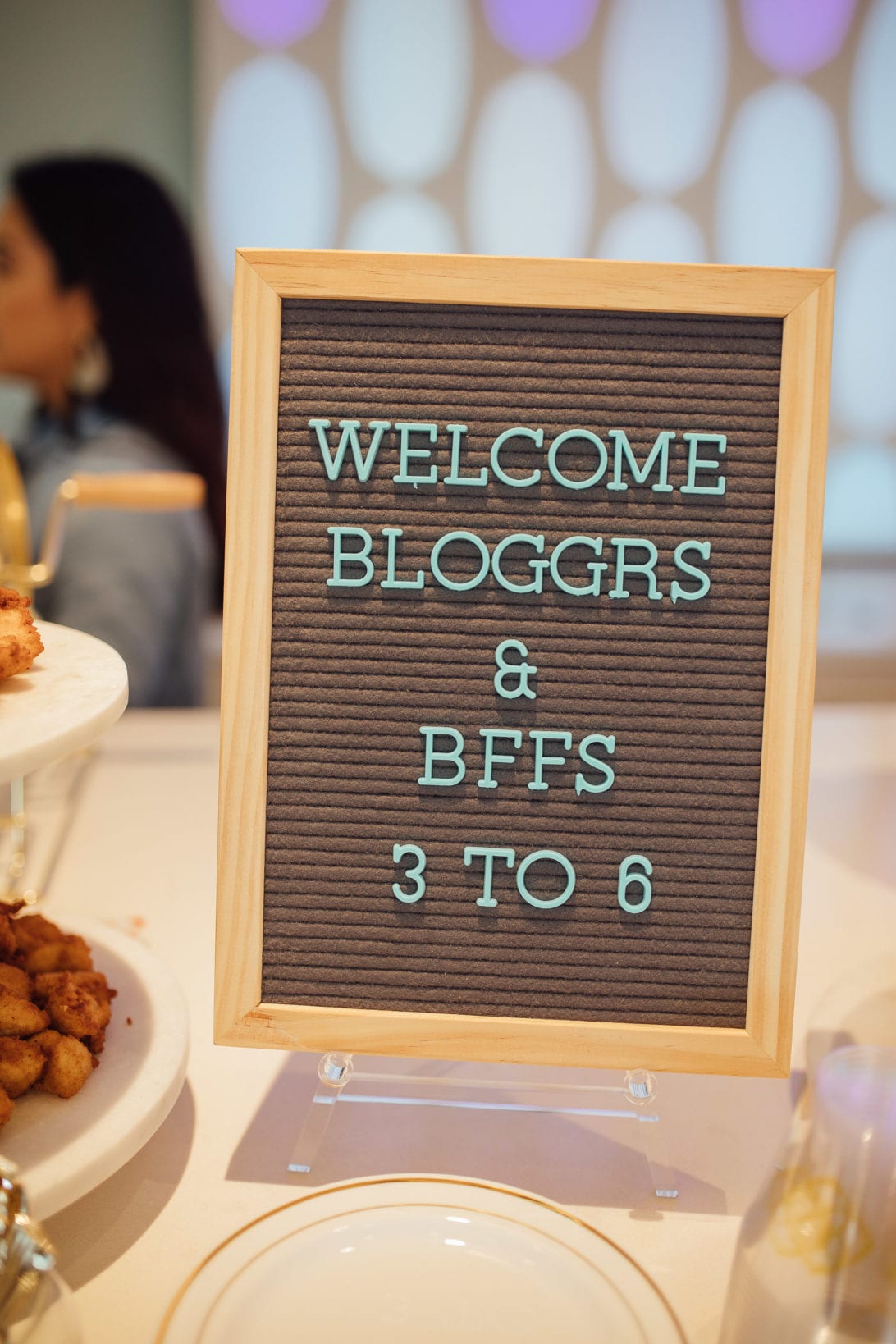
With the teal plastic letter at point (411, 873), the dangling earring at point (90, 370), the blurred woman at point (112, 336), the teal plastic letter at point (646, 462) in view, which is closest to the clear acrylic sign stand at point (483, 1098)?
the teal plastic letter at point (411, 873)

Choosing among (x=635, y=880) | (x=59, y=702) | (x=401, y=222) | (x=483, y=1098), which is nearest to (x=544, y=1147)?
(x=483, y=1098)

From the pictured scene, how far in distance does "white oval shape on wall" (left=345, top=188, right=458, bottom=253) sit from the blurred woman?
0.56 meters

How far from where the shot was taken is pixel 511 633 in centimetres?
58

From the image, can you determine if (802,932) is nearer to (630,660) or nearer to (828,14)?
(630,660)

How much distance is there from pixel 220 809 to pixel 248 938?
0.24 ft

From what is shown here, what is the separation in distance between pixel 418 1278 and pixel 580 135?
137 inches

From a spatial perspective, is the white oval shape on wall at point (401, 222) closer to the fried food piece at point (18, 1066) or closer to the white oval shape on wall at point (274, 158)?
the white oval shape on wall at point (274, 158)

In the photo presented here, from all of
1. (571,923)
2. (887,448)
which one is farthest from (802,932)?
(887,448)

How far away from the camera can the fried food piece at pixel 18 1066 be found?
1.74 feet

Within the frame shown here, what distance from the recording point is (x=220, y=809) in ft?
1.91

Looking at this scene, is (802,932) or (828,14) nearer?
(802,932)

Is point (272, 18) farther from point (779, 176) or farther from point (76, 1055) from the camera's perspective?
point (76, 1055)

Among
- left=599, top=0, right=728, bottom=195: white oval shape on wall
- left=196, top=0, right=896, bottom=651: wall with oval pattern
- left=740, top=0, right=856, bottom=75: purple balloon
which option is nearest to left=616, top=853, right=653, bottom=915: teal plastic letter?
left=196, top=0, right=896, bottom=651: wall with oval pattern

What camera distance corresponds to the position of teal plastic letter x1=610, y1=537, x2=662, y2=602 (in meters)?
0.57
